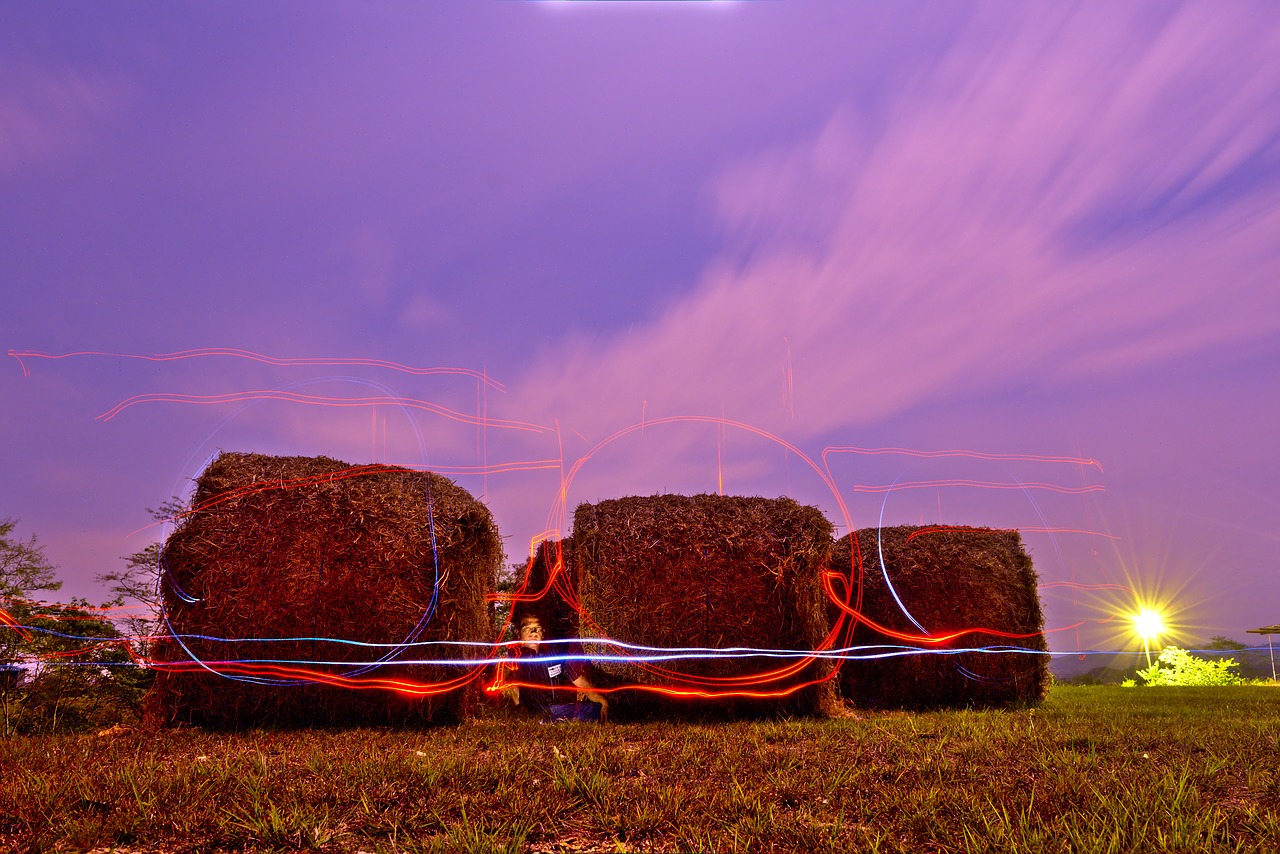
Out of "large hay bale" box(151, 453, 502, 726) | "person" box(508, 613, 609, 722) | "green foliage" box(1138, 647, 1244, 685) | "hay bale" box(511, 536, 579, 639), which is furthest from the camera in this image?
"green foliage" box(1138, 647, 1244, 685)

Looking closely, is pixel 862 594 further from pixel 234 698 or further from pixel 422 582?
pixel 234 698

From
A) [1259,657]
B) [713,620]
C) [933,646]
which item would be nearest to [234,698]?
[713,620]

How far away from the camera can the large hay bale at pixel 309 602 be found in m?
7.70

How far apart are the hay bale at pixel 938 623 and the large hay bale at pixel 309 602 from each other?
18.0 ft

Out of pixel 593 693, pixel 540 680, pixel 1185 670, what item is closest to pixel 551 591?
pixel 540 680

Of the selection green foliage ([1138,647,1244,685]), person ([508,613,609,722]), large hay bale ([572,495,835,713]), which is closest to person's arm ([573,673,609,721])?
large hay bale ([572,495,835,713])

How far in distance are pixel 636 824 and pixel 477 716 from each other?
5088 mm

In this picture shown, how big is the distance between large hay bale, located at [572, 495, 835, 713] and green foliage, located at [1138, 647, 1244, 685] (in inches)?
701

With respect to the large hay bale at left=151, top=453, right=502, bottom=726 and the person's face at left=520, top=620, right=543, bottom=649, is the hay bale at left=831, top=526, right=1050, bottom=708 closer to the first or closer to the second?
the person's face at left=520, top=620, right=543, bottom=649

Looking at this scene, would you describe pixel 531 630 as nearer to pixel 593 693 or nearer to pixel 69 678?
pixel 593 693

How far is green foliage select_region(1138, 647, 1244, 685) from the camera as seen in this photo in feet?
69.8

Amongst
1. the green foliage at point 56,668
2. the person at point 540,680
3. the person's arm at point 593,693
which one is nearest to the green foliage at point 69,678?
the green foliage at point 56,668

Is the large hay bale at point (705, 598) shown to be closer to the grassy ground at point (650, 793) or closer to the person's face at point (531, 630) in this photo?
the grassy ground at point (650, 793)

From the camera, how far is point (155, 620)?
7.78 metres
